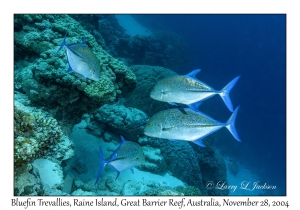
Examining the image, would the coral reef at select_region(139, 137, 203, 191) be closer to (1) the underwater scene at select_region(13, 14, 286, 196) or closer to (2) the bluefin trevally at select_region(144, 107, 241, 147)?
(1) the underwater scene at select_region(13, 14, 286, 196)

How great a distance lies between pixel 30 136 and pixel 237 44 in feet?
200

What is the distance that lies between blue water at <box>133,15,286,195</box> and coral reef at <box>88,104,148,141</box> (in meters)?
17.3

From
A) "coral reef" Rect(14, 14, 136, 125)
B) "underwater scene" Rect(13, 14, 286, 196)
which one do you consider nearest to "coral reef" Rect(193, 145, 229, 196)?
"underwater scene" Rect(13, 14, 286, 196)

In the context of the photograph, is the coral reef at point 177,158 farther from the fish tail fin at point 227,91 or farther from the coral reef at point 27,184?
the fish tail fin at point 227,91

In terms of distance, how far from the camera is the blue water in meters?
27.4

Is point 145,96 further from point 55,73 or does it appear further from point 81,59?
point 81,59

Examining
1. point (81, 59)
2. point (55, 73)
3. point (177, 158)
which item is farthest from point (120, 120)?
point (81, 59)

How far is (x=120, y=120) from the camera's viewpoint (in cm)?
552

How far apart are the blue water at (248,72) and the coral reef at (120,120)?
17282mm

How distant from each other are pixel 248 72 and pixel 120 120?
167 feet

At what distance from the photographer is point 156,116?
231 cm

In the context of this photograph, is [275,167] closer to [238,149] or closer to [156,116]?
[238,149]

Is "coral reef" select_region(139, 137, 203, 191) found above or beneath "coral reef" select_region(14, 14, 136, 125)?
beneath
